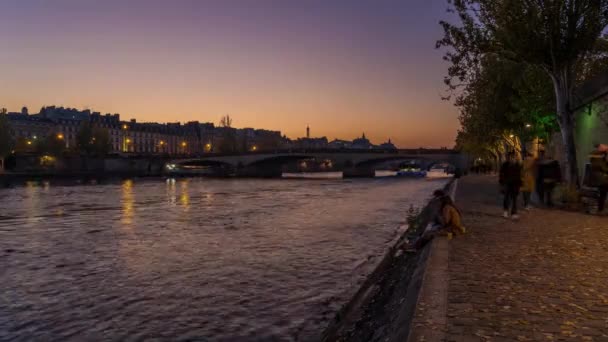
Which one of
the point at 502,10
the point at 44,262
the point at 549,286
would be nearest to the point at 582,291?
the point at 549,286

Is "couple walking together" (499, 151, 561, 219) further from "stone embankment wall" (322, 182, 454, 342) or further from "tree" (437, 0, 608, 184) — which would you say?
"stone embankment wall" (322, 182, 454, 342)

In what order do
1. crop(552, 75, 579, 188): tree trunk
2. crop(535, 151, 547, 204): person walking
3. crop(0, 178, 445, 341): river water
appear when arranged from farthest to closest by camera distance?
crop(535, 151, 547, 204): person walking, crop(552, 75, 579, 188): tree trunk, crop(0, 178, 445, 341): river water

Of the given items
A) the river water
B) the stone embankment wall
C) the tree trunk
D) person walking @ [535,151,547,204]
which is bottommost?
the river water

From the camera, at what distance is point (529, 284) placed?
23.3 ft

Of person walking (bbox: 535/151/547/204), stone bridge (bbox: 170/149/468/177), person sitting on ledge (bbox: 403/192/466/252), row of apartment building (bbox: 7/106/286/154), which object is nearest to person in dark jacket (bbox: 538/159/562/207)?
person walking (bbox: 535/151/547/204)

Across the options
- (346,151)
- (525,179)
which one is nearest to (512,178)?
(525,179)

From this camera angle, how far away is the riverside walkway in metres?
5.05

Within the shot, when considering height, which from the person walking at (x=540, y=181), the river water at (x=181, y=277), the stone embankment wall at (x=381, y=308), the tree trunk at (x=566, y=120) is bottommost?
the river water at (x=181, y=277)

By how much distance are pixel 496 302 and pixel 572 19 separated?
1546 cm

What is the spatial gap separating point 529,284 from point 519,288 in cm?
32

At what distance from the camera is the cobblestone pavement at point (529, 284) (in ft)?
16.8

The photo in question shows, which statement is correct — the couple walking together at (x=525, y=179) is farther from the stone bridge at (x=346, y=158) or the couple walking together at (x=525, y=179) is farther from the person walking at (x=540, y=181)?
the stone bridge at (x=346, y=158)

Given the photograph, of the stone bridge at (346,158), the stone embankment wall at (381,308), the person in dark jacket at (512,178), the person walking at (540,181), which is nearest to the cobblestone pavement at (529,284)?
the stone embankment wall at (381,308)

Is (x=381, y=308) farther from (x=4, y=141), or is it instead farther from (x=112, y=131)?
(x=112, y=131)
